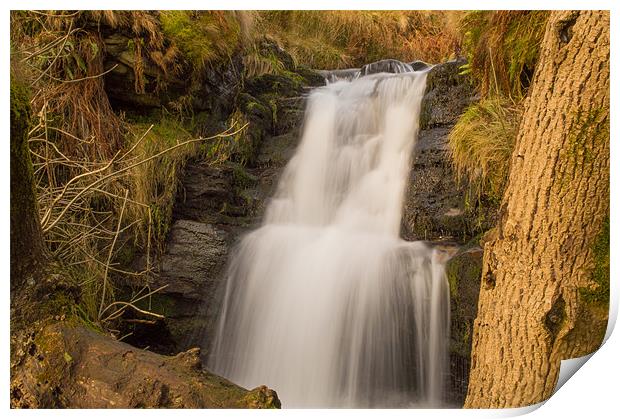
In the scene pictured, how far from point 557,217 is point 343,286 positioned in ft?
3.19

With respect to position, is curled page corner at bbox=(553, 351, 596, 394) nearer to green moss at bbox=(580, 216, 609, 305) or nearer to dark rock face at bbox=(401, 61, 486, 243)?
green moss at bbox=(580, 216, 609, 305)

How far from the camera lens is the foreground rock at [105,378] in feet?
4.18

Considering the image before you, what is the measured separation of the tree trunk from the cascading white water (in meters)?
0.99

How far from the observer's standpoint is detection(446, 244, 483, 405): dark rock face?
75.9 inches

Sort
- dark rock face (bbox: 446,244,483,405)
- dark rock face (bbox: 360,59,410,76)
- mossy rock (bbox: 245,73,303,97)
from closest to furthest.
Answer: dark rock face (bbox: 446,244,483,405)
mossy rock (bbox: 245,73,303,97)
dark rock face (bbox: 360,59,410,76)

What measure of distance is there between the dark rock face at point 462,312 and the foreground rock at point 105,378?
0.86 m

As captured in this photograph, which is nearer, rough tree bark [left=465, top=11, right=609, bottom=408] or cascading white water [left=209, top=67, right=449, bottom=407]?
rough tree bark [left=465, top=11, right=609, bottom=408]

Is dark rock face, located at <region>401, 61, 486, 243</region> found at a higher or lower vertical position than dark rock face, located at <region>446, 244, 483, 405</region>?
higher

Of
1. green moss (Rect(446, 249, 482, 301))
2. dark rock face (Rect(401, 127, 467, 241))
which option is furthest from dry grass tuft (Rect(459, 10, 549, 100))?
green moss (Rect(446, 249, 482, 301))

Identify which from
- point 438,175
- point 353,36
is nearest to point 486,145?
Answer: point 438,175

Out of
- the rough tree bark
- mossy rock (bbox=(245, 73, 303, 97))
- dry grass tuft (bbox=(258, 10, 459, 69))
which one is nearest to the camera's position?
the rough tree bark

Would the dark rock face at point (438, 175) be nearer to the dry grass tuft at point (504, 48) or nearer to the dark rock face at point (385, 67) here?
the dry grass tuft at point (504, 48)

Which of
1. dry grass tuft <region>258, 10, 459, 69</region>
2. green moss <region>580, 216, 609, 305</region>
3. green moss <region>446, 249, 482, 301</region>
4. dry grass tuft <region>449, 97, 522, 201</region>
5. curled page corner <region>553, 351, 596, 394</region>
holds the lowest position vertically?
curled page corner <region>553, 351, 596, 394</region>

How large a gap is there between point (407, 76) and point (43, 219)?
195 centimetres
